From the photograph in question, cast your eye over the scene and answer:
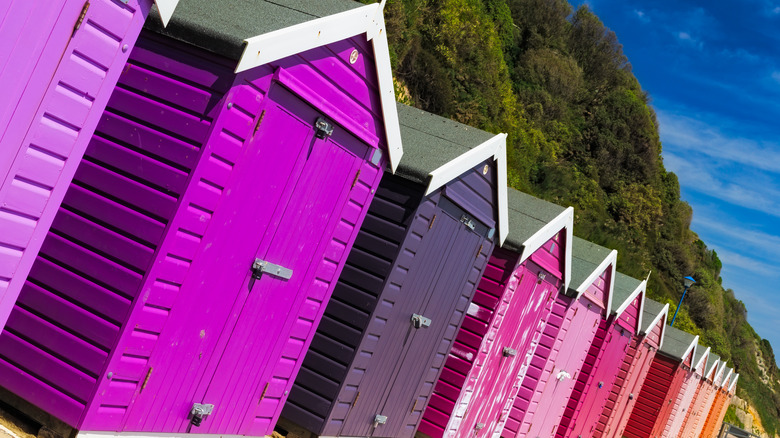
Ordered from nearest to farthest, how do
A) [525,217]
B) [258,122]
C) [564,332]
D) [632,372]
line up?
[258,122] < [525,217] < [564,332] < [632,372]

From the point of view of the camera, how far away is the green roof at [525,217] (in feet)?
45.2

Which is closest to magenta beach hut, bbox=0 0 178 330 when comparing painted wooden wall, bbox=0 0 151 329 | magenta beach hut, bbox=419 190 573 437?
painted wooden wall, bbox=0 0 151 329

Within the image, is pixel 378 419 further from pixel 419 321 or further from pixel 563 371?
pixel 563 371

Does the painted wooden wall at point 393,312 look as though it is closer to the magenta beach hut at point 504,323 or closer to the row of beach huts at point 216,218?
the row of beach huts at point 216,218

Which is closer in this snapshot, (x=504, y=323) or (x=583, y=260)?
(x=504, y=323)

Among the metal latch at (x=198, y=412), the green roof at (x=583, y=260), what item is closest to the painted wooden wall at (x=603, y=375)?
the green roof at (x=583, y=260)

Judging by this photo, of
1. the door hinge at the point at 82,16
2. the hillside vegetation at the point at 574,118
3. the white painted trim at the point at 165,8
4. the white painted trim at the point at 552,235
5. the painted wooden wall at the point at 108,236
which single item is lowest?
the painted wooden wall at the point at 108,236

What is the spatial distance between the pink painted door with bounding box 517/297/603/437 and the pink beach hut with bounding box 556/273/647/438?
140 centimetres

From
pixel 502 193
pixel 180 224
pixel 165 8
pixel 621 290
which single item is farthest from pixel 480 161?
pixel 621 290

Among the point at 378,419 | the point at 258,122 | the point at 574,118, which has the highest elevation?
the point at 574,118

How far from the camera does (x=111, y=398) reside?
6688 mm

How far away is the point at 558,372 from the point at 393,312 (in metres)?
8.66

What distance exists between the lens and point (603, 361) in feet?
70.6

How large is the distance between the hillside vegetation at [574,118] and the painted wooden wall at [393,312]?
12809mm
